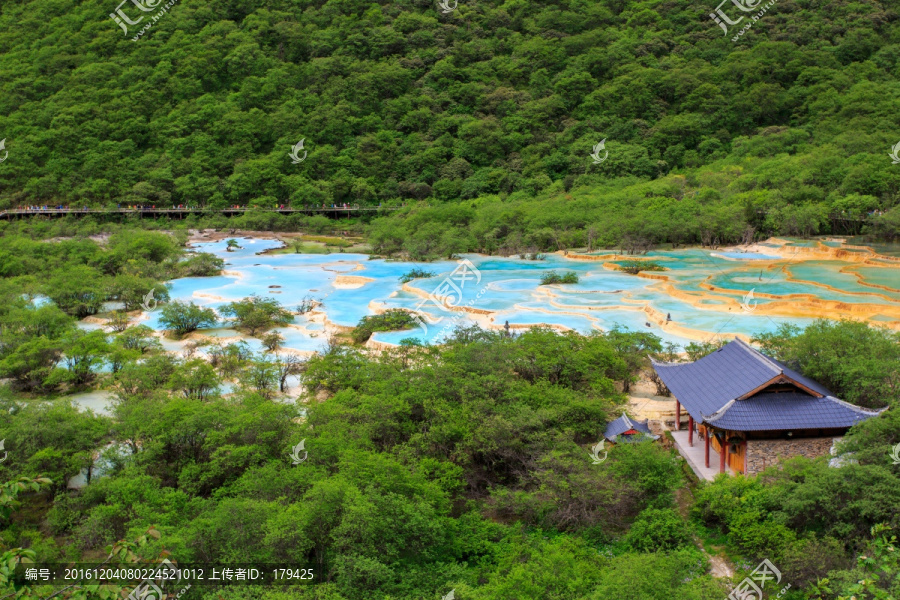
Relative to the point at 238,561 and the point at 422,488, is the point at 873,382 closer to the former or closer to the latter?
the point at 422,488

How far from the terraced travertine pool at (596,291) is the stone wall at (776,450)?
9.24 meters

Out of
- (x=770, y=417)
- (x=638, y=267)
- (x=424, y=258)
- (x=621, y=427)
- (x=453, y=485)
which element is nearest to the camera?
(x=770, y=417)

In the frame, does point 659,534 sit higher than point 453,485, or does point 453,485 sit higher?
point 453,485

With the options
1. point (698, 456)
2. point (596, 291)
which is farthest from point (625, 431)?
point (596, 291)

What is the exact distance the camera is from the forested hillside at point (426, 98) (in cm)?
5891

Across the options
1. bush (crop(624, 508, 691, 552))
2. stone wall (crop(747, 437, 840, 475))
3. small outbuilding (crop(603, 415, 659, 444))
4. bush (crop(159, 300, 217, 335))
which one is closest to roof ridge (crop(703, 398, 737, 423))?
stone wall (crop(747, 437, 840, 475))

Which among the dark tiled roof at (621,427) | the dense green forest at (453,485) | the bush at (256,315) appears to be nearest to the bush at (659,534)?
the dense green forest at (453,485)

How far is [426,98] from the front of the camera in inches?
2785

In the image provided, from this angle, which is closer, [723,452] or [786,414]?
[786,414]

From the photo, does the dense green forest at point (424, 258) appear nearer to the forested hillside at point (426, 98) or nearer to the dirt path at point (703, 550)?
the dirt path at point (703, 550)

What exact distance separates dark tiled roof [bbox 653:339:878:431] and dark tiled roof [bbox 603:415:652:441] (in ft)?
3.64

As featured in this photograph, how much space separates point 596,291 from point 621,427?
15.2 m

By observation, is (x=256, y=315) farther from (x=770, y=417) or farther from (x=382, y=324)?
(x=770, y=417)

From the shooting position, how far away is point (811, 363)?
13273mm
